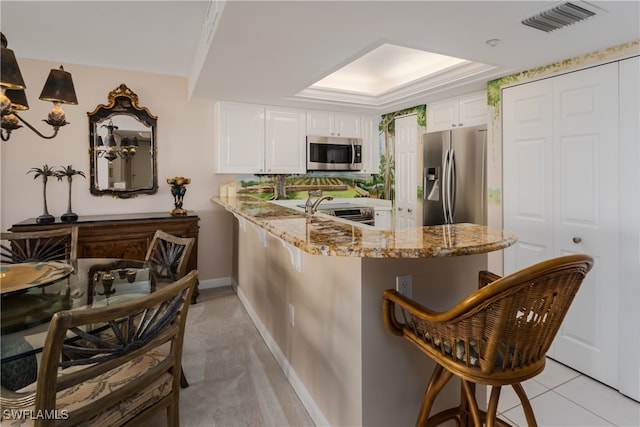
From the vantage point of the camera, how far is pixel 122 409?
1274 mm

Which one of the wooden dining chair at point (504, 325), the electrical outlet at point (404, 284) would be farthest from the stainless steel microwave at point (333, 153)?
the wooden dining chair at point (504, 325)

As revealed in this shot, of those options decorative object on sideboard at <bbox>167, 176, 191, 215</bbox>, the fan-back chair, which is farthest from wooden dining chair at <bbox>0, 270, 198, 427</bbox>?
decorative object on sideboard at <bbox>167, 176, 191, 215</bbox>

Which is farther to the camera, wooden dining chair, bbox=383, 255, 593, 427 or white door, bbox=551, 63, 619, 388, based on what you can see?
white door, bbox=551, 63, 619, 388

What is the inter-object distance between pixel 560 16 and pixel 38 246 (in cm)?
380

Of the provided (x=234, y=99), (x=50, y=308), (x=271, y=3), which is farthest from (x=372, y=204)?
(x=50, y=308)

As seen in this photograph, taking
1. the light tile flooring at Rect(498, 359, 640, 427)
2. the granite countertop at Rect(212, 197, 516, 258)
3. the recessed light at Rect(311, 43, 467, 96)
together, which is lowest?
the light tile flooring at Rect(498, 359, 640, 427)

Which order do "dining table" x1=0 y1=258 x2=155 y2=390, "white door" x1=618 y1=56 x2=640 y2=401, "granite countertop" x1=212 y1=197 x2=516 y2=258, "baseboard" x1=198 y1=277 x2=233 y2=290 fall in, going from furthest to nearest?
"baseboard" x1=198 y1=277 x2=233 y2=290, "white door" x1=618 y1=56 x2=640 y2=401, "dining table" x1=0 y1=258 x2=155 y2=390, "granite countertop" x1=212 y1=197 x2=516 y2=258

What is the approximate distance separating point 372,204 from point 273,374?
9.58 ft

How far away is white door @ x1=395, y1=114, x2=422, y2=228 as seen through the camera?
4.25 m

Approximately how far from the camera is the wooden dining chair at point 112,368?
99 cm

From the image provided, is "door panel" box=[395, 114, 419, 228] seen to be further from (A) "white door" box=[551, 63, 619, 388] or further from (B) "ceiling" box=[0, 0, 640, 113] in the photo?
(A) "white door" box=[551, 63, 619, 388]

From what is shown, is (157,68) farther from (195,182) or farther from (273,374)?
(273,374)

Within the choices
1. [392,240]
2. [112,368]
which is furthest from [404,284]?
[112,368]

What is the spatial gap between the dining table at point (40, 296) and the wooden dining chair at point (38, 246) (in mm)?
570
